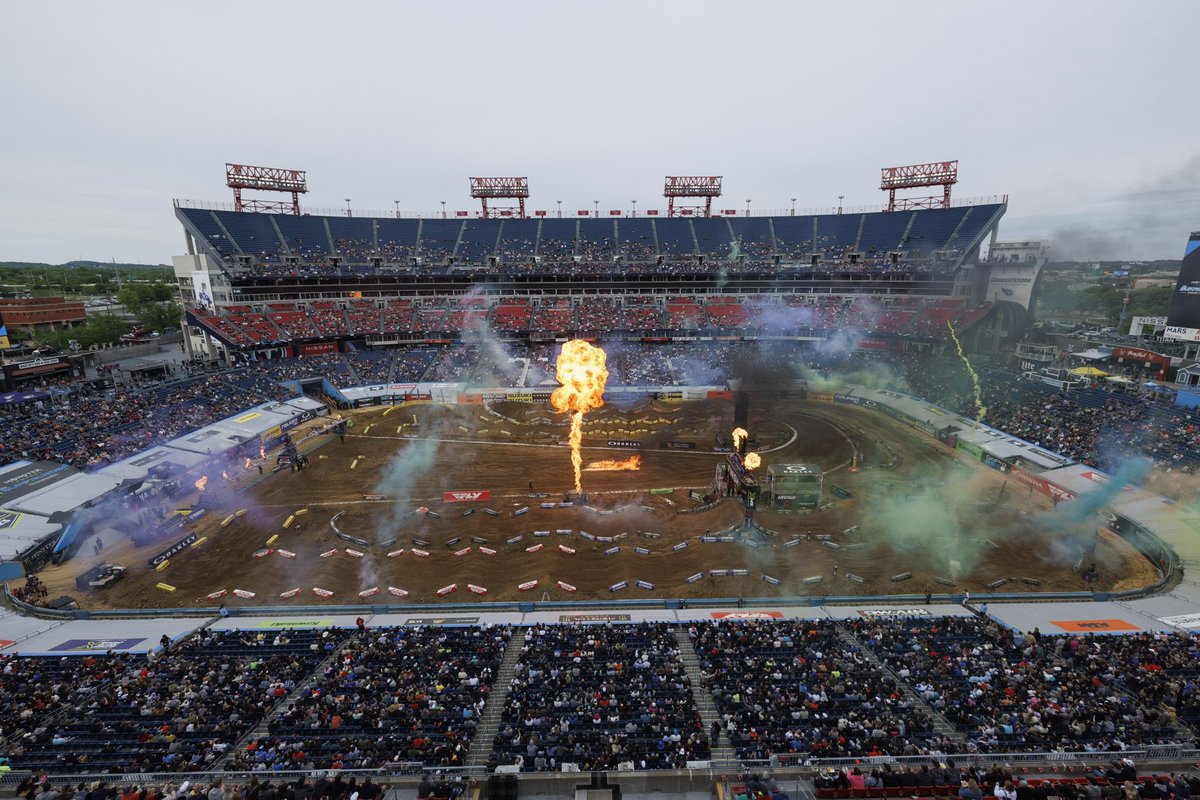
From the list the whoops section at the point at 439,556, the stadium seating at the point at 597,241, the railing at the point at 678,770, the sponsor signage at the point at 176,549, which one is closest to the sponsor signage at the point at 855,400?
the whoops section at the point at 439,556

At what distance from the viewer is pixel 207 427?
5312cm

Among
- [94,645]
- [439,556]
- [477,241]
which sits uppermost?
[477,241]

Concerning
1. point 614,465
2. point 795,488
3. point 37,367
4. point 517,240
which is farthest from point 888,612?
point 517,240

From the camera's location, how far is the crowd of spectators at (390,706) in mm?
17578

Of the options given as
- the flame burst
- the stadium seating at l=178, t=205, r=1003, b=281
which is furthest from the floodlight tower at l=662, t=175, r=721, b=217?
the flame burst

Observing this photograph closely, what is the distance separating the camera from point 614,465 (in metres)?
49.6

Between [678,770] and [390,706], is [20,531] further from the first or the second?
[678,770]

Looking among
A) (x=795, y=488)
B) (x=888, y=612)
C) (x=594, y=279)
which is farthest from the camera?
(x=594, y=279)

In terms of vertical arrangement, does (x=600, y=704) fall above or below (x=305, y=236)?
below

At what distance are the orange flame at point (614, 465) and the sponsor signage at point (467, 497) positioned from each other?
9.36m

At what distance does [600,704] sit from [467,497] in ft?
85.9

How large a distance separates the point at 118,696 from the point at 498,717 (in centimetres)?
1487

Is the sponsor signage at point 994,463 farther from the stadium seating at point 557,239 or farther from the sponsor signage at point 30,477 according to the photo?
the sponsor signage at point 30,477

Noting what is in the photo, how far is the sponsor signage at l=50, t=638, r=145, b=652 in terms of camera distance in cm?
2467
